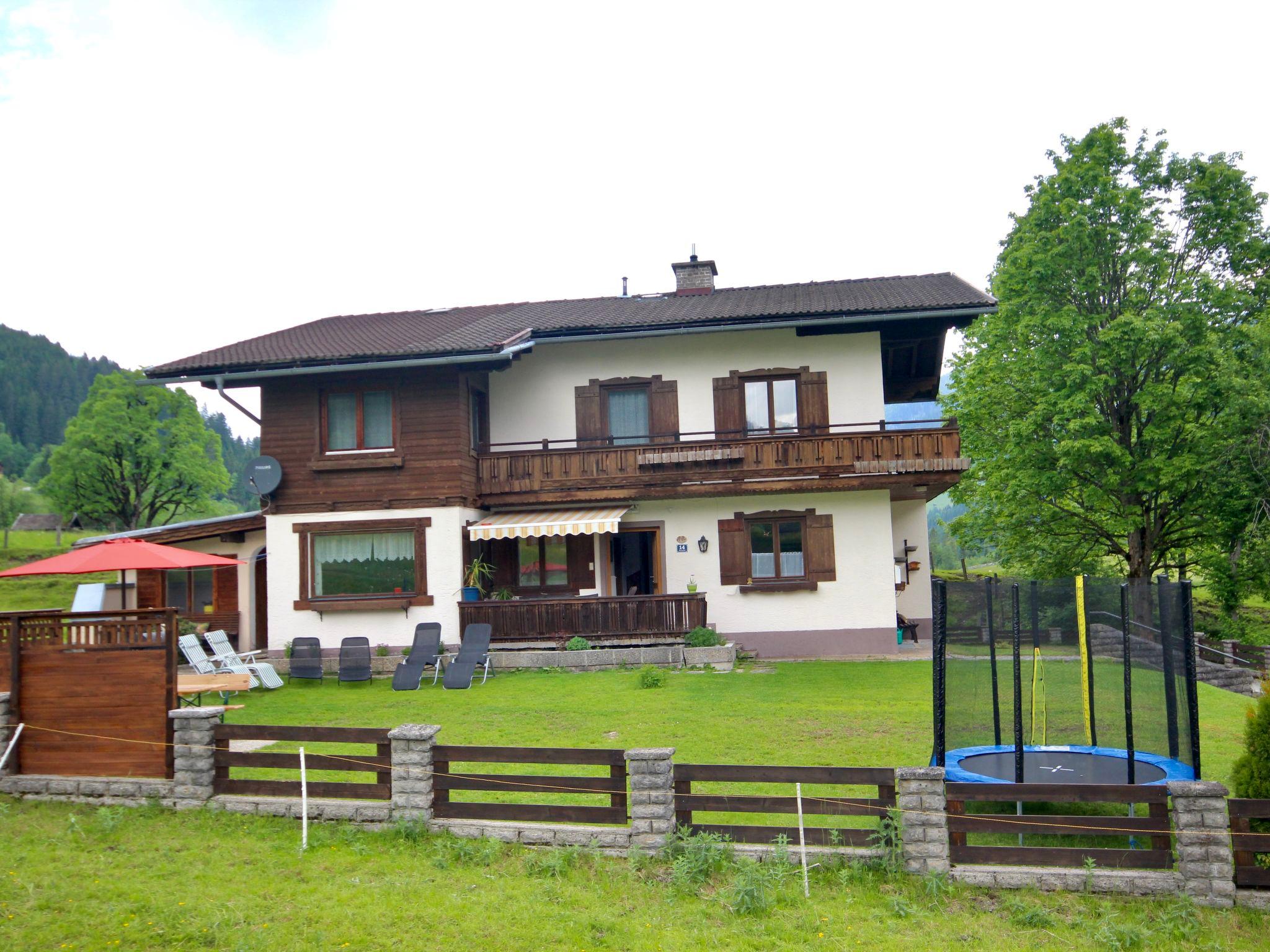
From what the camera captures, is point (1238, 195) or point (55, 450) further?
point (55, 450)

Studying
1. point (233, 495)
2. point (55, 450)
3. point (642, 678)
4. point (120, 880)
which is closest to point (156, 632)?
point (120, 880)

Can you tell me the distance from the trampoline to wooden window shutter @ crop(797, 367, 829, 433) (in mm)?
10894

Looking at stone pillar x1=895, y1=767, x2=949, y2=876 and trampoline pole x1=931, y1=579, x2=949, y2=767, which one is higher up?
trampoline pole x1=931, y1=579, x2=949, y2=767

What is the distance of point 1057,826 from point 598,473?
13.2 meters

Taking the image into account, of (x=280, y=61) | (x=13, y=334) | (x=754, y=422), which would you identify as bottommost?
(x=754, y=422)

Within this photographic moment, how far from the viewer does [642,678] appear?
49.1ft

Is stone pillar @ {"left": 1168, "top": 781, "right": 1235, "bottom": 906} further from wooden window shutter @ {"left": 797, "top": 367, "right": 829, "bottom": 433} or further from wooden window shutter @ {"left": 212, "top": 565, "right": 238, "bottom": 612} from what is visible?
wooden window shutter @ {"left": 212, "top": 565, "right": 238, "bottom": 612}

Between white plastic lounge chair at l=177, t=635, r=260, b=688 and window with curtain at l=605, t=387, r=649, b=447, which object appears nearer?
white plastic lounge chair at l=177, t=635, r=260, b=688

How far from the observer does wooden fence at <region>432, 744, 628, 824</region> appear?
7707mm

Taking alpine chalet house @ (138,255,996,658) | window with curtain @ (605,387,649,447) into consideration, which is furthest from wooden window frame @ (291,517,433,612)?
window with curtain @ (605,387,649,447)

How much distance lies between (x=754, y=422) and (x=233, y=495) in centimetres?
9347

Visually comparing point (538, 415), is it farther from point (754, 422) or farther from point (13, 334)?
point (13, 334)

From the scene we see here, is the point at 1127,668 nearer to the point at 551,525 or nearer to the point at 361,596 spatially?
the point at 551,525

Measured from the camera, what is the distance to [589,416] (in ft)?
67.4
